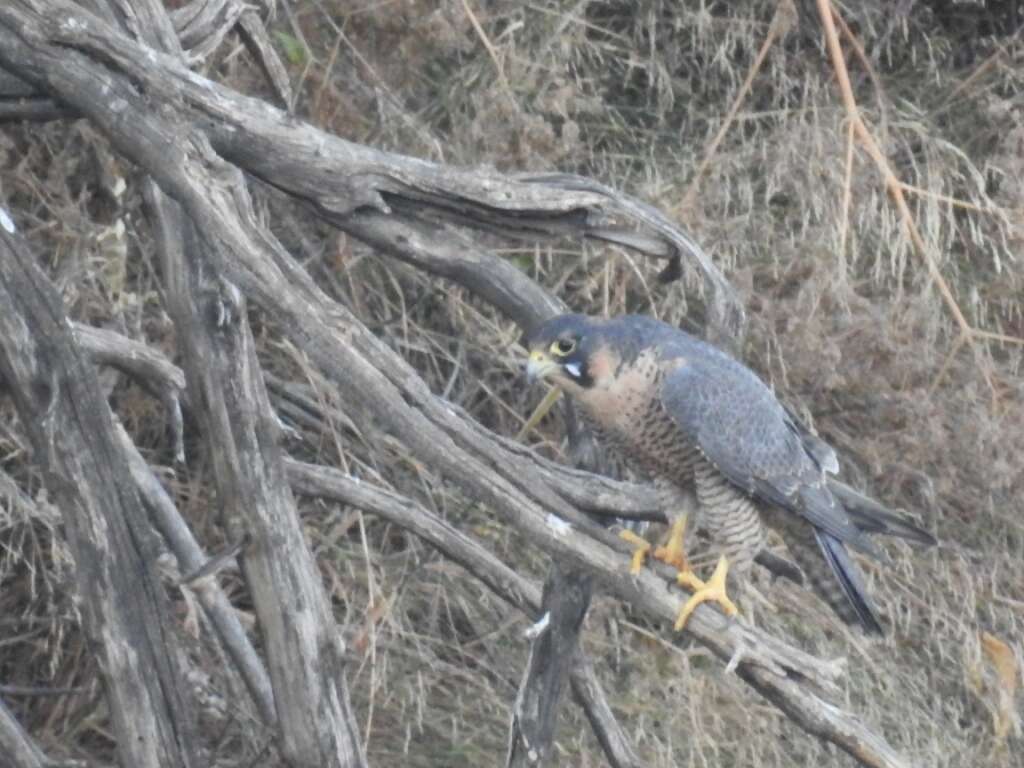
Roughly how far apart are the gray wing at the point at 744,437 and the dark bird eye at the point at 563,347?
201 mm

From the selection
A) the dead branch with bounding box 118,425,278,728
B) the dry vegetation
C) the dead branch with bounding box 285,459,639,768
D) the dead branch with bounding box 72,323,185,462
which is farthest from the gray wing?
the dry vegetation

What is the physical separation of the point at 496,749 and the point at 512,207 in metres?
1.96

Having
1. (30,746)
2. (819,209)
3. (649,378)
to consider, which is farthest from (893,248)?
(30,746)

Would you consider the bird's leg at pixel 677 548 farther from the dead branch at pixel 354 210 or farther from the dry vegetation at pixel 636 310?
the dry vegetation at pixel 636 310

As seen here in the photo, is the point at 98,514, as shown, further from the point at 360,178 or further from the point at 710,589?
the point at 710,589

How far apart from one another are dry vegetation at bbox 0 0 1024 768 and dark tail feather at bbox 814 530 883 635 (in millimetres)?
1032

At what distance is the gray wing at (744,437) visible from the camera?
3258mm

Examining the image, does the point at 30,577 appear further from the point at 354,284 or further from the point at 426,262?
the point at 426,262

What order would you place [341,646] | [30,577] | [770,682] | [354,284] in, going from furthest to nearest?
[354,284], [30,577], [341,646], [770,682]

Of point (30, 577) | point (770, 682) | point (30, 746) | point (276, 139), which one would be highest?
point (276, 139)

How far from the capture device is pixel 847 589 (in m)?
3.28

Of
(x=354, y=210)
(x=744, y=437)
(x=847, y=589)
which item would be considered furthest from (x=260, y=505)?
(x=847, y=589)

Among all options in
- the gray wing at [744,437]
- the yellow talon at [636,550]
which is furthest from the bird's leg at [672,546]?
the gray wing at [744,437]

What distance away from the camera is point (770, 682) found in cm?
277
